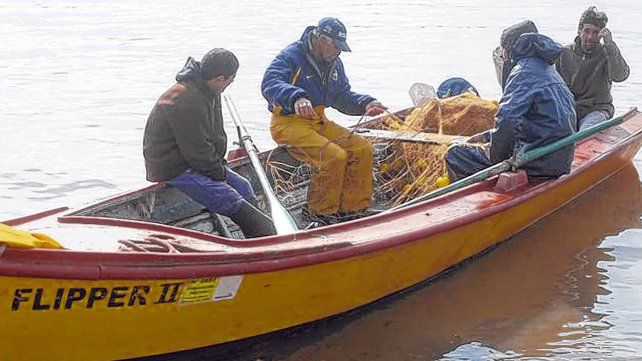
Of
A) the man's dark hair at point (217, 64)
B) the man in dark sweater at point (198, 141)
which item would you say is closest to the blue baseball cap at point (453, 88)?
the man in dark sweater at point (198, 141)

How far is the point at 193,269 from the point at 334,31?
2.76 m

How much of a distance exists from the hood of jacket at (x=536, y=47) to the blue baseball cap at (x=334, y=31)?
52.2 inches

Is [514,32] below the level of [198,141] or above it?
above

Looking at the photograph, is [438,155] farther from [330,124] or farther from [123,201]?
[123,201]

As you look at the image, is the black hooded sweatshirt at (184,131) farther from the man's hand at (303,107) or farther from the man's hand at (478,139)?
the man's hand at (478,139)

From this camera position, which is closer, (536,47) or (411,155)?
(536,47)

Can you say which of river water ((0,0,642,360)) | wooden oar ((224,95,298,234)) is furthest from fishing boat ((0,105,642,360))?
river water ((0,0,642,360))

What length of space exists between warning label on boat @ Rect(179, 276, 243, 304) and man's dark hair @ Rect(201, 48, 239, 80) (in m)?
1.48

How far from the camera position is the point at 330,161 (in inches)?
279

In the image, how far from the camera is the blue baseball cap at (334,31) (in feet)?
22.8

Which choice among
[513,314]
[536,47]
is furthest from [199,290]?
[536,47]

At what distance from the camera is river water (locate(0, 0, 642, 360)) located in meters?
6.22

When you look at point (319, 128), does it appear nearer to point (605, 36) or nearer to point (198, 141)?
point (198, 141)

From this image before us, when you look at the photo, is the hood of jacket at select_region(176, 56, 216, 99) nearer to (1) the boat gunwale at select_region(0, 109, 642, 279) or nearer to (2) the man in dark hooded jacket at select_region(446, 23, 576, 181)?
(1) the boat gunwale at select_region(0, 109, 642, 279)
